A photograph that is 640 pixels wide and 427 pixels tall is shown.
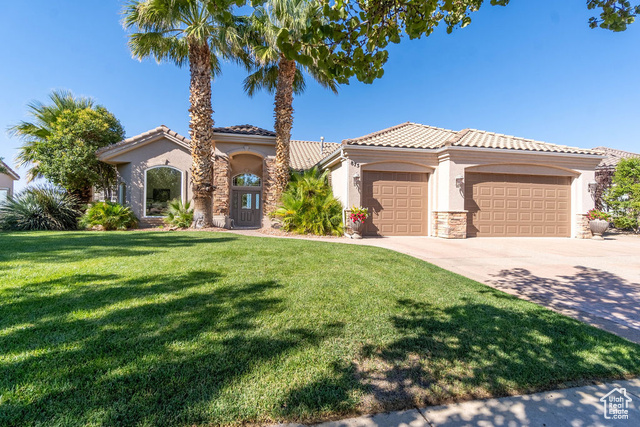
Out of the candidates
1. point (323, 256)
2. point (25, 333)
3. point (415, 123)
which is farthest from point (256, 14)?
point (25, 333)

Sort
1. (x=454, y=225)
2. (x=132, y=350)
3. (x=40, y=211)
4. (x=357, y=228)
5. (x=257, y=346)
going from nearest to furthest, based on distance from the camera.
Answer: (x=132, y=350) → (x=257, y=346) → (x=357, y=228) → (x=454, y=225) → (x=40, y=211)

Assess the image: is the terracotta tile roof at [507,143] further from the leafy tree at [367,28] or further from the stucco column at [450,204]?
the leafy tree at [367,28]

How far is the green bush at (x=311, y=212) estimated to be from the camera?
11.1 meters

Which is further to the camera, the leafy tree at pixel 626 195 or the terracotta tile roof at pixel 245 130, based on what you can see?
the terracotta tile roof at pixel 245 130

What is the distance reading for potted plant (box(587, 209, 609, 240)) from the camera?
11602 mm

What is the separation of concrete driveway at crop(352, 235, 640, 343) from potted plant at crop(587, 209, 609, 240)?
267 centimetres

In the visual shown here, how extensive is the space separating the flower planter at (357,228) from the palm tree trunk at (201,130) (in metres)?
6.28

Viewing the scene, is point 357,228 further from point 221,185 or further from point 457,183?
point 221,185

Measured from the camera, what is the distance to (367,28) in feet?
10.3

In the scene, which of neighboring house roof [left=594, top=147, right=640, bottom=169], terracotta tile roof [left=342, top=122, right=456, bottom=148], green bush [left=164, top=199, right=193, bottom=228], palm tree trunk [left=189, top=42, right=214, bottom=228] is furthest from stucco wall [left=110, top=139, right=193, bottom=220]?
neighboring house roof [left=594, top=147, right=640, bottom=169]

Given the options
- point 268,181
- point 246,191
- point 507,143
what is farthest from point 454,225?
point 246,191

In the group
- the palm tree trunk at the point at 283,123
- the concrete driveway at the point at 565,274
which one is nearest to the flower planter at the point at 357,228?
the concrete driveway at the point at 565,274

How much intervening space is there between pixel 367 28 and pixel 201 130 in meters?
10.4
